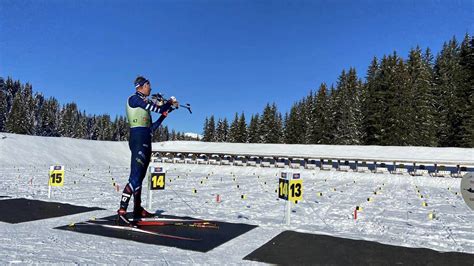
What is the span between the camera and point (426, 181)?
3138cm

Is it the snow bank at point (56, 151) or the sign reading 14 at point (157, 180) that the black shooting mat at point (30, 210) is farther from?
the snow bank at point (56, 151)

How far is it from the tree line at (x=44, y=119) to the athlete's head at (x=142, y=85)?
8979 centimetres

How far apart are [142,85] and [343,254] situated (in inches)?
222

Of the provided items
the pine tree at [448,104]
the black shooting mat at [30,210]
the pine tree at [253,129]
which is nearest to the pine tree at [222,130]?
the pine tree at [253,129]

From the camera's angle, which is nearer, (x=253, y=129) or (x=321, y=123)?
(x=321, y=123)

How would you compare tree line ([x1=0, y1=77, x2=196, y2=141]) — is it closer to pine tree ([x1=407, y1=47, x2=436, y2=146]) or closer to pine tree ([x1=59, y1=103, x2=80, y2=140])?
pine tree ([x1=59, y1=103, x2=80, y2=140])

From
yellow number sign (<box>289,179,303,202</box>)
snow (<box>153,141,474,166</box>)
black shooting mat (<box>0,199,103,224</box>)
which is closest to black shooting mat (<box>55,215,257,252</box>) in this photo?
yellow number sign (<box>289,179,303,202</box>)

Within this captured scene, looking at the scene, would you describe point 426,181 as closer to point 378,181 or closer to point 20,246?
point 378,181

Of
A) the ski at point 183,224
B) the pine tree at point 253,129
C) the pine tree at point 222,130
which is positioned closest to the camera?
the ski at point 183,224

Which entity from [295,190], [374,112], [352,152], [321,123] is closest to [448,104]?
[374,112]

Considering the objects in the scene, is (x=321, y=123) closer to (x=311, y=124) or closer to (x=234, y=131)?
(x=311, y=124)

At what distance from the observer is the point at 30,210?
878 centimetres

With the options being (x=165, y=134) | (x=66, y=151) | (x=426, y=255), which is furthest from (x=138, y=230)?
(x=165, y=134)

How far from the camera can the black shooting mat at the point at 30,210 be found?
7.77 m
